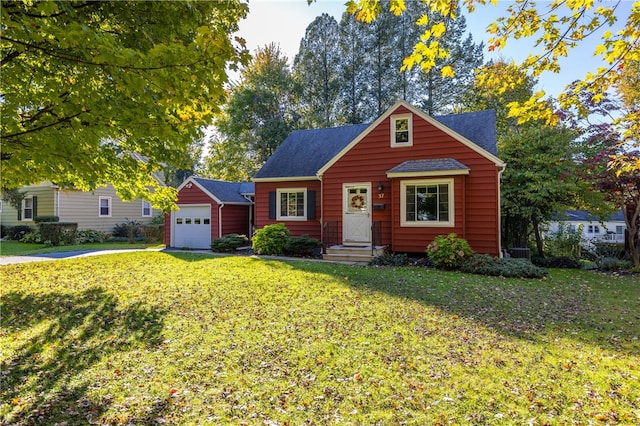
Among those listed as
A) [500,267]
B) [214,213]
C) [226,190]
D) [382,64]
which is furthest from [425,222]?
[382,64]

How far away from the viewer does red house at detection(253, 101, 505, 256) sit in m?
11.3

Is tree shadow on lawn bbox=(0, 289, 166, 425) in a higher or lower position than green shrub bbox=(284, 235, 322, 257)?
lower

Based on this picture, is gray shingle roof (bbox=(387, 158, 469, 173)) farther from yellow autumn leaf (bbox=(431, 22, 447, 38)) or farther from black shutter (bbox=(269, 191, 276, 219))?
yellow autumn leaf (bbox=(431, 22, 447, 38))

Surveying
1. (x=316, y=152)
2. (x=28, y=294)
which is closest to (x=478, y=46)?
(x=316, y=152)

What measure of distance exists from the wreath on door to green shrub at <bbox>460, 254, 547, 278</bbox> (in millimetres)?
4301

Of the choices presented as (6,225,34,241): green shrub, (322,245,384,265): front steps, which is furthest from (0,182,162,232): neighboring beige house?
(322,245,384,265): front steps

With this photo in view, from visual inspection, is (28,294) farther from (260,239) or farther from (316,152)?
(316,152)

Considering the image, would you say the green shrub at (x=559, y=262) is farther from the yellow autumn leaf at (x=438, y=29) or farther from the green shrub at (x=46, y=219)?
the green shrub at (x=46, y=219)

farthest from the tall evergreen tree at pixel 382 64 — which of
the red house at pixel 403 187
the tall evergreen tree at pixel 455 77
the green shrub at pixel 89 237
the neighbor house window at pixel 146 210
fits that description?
the green shrub at pixel 89 237

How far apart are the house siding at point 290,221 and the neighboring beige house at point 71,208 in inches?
347

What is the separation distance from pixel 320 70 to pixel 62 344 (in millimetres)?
26508

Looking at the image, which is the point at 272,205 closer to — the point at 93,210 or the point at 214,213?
the point at 214,213

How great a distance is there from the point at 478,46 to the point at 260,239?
21.8 meters

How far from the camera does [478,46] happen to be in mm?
24672
